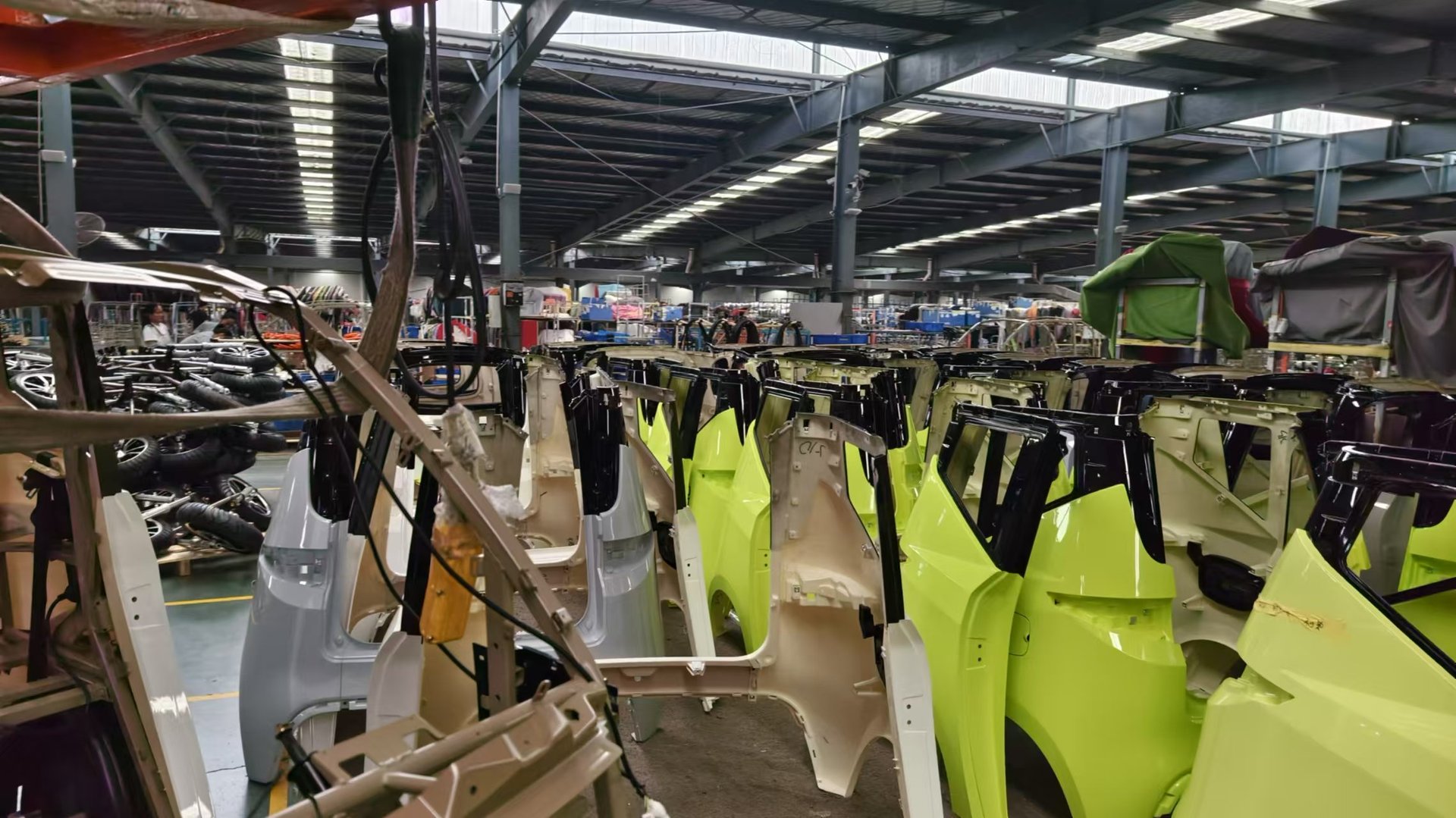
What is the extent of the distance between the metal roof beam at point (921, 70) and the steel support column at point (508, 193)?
15.2ft

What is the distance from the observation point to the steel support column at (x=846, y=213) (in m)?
12.9

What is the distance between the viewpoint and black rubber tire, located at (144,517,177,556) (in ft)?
19.4

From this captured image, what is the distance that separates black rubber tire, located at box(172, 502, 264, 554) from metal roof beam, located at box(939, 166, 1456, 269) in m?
20.4

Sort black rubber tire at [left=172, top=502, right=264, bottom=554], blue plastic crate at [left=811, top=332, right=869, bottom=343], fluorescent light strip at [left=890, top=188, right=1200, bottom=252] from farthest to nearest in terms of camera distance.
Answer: fluorescent light strip at [left=890, top=188, right=1200, bottom=252]
blue plastic crate at [left=811, top=332, right=869, bottom=343]
black rubber tire at [left=172, top=502, right=264, bottom=554]

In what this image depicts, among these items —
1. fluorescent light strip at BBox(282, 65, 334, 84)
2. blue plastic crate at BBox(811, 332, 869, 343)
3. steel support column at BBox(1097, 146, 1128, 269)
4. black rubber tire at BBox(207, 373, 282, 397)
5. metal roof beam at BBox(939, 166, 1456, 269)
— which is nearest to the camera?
black rubber tire at BBox(207, 373, 282, 397)

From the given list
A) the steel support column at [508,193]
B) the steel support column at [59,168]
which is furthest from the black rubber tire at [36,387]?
the steel support column at [508,193]

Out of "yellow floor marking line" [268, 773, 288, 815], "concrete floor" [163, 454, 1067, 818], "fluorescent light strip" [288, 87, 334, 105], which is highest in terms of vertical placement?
"fluorescent light strip" [288, 87, 334, 105]

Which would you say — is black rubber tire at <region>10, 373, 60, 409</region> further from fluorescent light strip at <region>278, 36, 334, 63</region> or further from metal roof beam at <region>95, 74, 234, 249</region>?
fluorescent light strip at <region>278, 36, 334, 63</region>

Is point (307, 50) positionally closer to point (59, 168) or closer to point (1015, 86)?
point (59, 168)

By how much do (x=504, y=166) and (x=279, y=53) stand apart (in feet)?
9.98

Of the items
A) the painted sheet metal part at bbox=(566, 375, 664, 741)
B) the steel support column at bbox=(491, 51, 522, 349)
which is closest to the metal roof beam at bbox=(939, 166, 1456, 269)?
the steel support column at bbox=(491, 51, 522, 349)

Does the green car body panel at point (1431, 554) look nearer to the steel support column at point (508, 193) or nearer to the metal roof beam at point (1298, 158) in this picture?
the steel support column at point (508, 193)

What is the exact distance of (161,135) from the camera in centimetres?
1341

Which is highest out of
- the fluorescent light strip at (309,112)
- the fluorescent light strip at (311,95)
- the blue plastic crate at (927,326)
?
the fluorescent light strip at (311,95)
